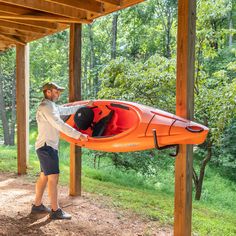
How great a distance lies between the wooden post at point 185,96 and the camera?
2.81 metres

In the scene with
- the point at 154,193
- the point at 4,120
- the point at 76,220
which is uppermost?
the point at 4,120

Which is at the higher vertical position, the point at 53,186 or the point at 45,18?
the point at 45,18

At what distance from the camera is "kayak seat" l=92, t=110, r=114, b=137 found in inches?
159

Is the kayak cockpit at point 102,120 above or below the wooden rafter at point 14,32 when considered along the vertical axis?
below

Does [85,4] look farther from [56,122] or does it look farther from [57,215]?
[57,215]

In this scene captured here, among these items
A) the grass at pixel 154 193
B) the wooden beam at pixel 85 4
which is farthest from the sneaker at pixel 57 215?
the wooden beam at pixel 85 4

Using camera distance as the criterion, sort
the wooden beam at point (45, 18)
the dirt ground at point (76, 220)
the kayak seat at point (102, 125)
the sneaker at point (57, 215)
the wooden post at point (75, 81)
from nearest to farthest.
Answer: the dirt ground at point (76, 220) < the sneaker at point (57, 215) < the wooden beam at point (45, 18) < the kayak seat at point (102, 125) < the wooden post at point (75, 81)

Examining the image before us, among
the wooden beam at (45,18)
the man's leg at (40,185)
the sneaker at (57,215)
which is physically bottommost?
the sneaker at (57,215)

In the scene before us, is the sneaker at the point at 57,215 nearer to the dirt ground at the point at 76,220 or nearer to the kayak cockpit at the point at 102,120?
the dirt ground at the point at 76,220

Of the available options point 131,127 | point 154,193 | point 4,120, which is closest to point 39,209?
point 131,127

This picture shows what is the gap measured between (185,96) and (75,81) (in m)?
1.94

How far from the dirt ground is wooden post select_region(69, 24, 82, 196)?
A: 0.76ft

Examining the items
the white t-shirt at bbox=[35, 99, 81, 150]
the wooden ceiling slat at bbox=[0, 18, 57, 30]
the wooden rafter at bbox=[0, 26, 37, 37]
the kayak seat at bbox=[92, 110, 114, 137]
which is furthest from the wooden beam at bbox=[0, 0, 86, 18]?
the wooden rafter at bbox=[0, 26, 37, 37]

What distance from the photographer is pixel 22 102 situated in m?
5.78
